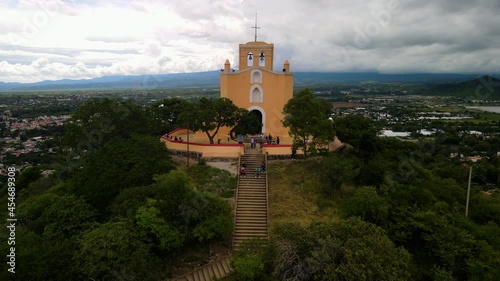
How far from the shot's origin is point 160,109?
97.1ft

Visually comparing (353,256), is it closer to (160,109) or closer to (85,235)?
(85,235)

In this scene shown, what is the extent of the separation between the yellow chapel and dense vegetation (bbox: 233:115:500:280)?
4.97 meters

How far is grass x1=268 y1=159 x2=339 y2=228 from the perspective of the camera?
49.2ft

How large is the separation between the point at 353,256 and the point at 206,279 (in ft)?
17.7

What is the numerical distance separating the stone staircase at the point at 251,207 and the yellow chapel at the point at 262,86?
6361 mm

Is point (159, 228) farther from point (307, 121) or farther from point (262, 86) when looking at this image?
point (262, 86)

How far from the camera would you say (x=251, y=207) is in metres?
15.8

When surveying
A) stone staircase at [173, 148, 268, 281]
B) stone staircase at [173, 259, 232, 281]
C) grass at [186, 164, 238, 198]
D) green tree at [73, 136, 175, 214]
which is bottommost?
stone staircase at [173, 259, 232, 281]

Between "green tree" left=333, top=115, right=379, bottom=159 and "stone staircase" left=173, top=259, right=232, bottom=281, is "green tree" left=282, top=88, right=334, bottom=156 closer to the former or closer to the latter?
"green tree" left=333, top=115, right=379, bottom=159

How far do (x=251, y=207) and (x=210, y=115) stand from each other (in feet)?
24.7

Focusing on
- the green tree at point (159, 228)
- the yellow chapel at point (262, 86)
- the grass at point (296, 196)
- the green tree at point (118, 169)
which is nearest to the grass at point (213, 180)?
the green tree at point (118, 169)

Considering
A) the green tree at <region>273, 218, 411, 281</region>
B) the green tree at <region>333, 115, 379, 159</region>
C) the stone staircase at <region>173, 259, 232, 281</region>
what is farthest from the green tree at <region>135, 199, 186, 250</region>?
the green tree at <region>333, 115, 379, 159</region>

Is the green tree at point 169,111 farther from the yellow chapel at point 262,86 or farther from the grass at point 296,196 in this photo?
the grass at point 296,196

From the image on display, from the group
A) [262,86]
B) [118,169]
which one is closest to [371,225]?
[118,169]
